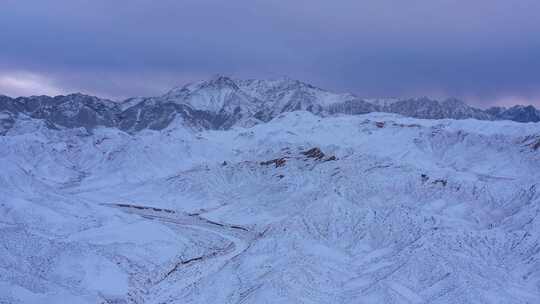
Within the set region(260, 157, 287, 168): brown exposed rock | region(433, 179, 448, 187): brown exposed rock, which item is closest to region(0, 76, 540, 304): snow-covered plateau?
region(433, 179, 448, 187): brown exposed rock

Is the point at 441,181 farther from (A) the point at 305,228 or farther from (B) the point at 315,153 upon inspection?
(B) the point at 315,153

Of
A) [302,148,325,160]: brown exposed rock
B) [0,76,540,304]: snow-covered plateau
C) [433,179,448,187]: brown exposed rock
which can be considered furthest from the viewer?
[302,148,325,160]: brown exposed rock

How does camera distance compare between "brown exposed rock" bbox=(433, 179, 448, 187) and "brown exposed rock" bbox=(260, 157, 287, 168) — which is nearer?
"brown exposed rock" bbox=(433, 179, 448, 187)

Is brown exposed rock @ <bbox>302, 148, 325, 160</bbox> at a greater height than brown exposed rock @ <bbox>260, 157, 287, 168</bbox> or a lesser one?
greater

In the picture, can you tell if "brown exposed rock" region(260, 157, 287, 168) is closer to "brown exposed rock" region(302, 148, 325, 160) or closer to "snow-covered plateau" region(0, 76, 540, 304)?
"snow-covered plateau" region(0, 76, 540, 304)

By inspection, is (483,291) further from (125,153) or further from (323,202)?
(125,153)

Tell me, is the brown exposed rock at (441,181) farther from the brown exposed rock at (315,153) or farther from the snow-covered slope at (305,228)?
the brown exposed rock at (315,153)

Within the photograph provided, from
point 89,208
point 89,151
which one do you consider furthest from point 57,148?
point 89,208
